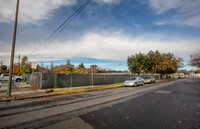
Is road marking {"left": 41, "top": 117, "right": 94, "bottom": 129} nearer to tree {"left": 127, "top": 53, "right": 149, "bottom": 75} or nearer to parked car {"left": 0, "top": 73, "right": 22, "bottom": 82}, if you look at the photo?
parked car {"left": 0, "top": 73, "right": 22, "bottom": 82}

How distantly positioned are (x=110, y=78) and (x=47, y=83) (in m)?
12.1

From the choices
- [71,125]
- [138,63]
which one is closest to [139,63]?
[138,63]

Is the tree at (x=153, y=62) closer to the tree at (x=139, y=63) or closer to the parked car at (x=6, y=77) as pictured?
the tree at (x=139, y=63)

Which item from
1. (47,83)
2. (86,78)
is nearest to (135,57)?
(86,78)

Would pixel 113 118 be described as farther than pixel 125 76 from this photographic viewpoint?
No

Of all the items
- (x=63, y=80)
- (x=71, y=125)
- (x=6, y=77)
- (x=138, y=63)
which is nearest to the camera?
(x=71, y=125)

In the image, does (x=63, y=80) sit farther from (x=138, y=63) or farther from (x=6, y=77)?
(x=138, y=63)

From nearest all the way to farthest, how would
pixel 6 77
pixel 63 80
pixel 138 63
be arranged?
pixel 63 80, pixel 6 77, pixel 138 63

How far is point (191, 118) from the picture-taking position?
4.29m

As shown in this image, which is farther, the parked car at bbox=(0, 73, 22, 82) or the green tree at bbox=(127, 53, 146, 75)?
the green tree at bbox=(127, 53, 146, 75)

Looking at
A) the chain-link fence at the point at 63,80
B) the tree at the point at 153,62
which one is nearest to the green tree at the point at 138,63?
the tree at the point at 153,62

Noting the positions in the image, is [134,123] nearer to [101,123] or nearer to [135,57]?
[101,123]

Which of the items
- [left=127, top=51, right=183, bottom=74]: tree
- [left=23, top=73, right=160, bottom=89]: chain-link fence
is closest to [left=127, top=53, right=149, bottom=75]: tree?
[left=127, top=51, right=183, bottom=74]: tree

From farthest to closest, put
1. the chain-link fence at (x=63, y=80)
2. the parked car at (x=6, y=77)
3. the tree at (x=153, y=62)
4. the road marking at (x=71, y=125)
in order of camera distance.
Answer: the tree at (x=153, y=62)
the parked car at (x=6, y=77)
the chain-link fence at (x=63, y=80)
the road marking at (x=71, y=125)
